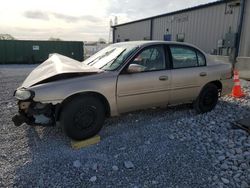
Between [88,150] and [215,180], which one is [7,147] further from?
[215,180]

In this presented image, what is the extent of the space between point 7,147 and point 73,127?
106cm

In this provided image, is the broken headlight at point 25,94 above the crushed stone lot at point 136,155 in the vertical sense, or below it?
above

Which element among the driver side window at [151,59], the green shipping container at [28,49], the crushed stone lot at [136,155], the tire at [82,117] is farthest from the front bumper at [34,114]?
the green shipping container at [28,49]

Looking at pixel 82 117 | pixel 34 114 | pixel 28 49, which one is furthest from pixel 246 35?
pixel 28 49

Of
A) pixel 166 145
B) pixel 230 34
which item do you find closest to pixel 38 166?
pixel 166 145

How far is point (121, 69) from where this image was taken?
3732mm

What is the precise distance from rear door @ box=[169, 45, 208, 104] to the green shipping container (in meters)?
17.6

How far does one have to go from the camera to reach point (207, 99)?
16.2 feet

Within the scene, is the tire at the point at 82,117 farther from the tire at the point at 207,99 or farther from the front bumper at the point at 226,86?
the front bumper at the point at 226,86

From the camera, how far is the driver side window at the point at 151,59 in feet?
13.2

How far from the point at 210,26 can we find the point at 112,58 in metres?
10.0

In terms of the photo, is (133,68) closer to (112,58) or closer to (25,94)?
(112,58)

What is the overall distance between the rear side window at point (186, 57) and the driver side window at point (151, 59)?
0.27m

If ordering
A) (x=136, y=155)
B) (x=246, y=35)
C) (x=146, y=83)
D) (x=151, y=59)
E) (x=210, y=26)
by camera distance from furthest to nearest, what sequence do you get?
(x=210, y=26), (x=246, y=35), (x=151, y=59), (x=146, y=83), (x=136, y=155)
